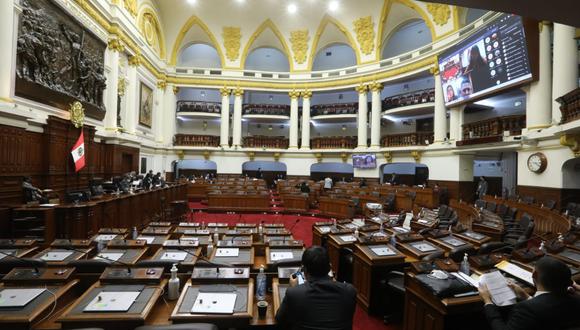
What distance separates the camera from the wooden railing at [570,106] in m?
6.44

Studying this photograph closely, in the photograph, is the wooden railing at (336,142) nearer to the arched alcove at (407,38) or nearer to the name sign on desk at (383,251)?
the arched alcove at (407,38)

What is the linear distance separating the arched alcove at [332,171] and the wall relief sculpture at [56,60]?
14612 mm

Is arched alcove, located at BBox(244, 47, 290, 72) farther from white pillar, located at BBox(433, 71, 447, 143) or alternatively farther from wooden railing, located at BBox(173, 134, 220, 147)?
white pillar, located at BBox(433, 71, 447, 143)

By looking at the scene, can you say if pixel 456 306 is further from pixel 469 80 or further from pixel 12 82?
pixel 469 80

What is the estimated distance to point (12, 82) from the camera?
683 cm

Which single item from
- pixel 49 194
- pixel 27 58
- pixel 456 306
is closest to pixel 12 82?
pixel 27 58

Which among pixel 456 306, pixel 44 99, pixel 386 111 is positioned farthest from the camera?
pixel 386 111

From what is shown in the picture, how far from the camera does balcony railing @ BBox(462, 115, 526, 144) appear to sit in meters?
10.1

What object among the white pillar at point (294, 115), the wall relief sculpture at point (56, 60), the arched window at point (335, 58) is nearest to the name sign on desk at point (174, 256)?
the wall relief sculpture at point (56, 60)

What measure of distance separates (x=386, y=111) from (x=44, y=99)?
16.0 m

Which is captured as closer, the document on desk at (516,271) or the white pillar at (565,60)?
the document on desk at (516,271)

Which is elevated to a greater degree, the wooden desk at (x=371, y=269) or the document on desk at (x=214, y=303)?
the document on desk at (x=214, y=303)

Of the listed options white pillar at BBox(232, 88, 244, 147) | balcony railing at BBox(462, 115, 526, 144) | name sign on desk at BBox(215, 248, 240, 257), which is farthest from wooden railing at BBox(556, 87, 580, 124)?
white pillar at BBox(232, 88, 244, 147)

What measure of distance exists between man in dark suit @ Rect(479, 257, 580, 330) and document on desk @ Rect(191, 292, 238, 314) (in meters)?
1.85
